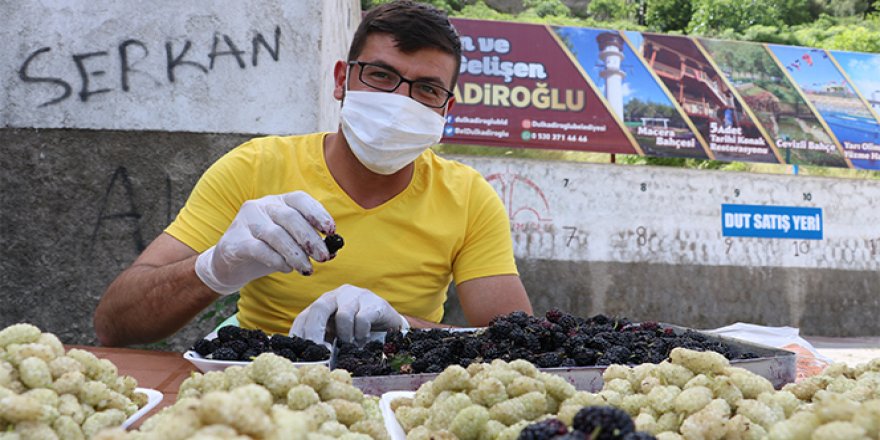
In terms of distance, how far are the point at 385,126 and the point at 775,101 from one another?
845 cm

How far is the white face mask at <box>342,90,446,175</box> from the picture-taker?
2740mm

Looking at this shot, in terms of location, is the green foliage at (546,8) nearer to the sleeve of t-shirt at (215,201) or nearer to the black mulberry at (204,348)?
the sleeve of t-shirt at (215,201)

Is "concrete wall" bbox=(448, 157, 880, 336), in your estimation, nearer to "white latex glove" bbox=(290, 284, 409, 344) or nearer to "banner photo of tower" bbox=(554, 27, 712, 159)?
"banner photo of tower" bbox=(554, 27, 712, 159)

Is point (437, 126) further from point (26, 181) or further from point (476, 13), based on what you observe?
point (476, 13)

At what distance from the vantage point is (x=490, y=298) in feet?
9.91

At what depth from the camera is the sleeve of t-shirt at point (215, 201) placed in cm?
275

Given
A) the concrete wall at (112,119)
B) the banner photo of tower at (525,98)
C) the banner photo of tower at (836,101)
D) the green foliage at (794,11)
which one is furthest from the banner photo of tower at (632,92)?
the green foliage at (794,11)

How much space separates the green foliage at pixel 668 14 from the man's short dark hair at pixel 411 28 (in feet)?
64.8

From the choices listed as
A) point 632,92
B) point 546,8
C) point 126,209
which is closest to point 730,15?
point 546,8

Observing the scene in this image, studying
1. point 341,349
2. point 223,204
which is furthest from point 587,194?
point 341,349

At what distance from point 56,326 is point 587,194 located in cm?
661

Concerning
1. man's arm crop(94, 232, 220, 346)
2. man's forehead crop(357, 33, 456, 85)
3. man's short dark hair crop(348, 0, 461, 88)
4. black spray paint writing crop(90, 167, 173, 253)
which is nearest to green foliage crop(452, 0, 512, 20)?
black spray paint writing crop(90, 167, 173, 253)

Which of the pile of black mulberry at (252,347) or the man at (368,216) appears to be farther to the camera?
the man at (368,216)

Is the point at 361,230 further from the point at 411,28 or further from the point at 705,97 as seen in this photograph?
the point at 705,97
